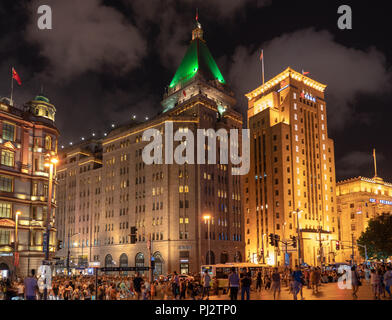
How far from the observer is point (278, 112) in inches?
5448

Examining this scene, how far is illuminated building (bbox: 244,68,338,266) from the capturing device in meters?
125

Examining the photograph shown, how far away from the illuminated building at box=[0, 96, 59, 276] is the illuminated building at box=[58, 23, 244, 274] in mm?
40167

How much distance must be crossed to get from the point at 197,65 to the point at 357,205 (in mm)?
83489

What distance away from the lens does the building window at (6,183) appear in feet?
190

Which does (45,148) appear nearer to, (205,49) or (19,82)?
(19,82)

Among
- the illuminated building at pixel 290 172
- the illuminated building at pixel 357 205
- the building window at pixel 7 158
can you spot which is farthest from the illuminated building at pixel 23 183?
the illuminated building at pixel 357 205

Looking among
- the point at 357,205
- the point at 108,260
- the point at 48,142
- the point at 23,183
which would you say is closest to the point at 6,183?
the point at 23,183

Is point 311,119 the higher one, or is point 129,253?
point 311,119

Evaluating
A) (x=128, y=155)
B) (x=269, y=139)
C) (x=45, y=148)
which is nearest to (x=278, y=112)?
(x=269, y=139)

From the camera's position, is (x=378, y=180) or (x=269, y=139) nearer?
(x=269, y=139)

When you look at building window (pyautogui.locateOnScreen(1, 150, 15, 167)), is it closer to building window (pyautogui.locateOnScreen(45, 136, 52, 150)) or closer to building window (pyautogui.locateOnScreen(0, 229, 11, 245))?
building window (pyautogui.locateOnScreen(45, 136, 52, 150))

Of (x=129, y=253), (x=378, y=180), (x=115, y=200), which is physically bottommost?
(x=129, y=253)
